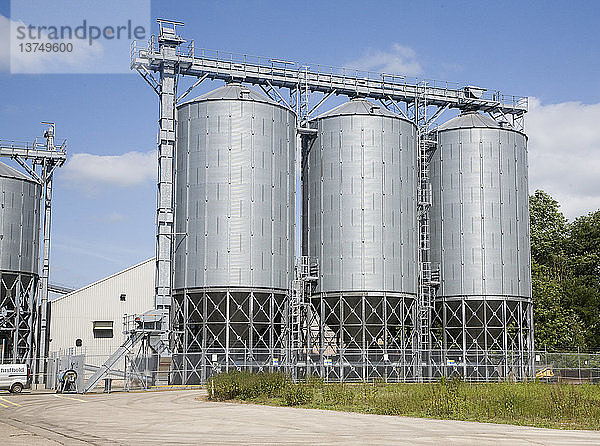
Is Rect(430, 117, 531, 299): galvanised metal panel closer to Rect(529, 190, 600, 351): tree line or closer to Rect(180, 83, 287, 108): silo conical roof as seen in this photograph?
Rect(180, 83, 287, 108): silo conical roof

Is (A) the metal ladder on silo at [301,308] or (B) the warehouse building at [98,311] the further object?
(B) the warehouse building at [98,311]

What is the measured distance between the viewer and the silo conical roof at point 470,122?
6172 centimetres

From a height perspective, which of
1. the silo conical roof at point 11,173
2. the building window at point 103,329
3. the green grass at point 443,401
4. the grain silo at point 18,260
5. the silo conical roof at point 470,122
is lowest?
the green grass at point 443,401

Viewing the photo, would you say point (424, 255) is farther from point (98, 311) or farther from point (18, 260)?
point (18, 260)

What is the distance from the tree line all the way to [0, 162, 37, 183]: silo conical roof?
4811 cm

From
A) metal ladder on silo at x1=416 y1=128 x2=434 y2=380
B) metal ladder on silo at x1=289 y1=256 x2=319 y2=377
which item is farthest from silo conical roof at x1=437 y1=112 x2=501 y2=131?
metal ladder on silo at x1=289 y1=256 x2=319 y2=377

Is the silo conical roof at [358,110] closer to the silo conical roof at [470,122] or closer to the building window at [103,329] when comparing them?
the silo conical roof at [470,122]

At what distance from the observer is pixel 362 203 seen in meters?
56.7

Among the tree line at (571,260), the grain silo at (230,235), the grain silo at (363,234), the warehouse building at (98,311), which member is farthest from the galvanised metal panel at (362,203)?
the tree line at (571,260)

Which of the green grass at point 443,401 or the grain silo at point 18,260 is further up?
the grain silo at point 18,260

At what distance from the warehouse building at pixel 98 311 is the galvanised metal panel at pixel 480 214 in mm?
24322

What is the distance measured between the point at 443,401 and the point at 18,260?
41.1 meters

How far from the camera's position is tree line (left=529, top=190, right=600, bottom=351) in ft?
267

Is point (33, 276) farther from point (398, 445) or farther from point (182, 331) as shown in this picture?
point (398, 445)
